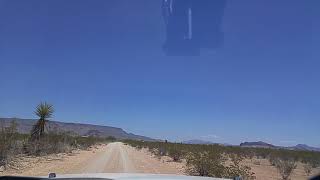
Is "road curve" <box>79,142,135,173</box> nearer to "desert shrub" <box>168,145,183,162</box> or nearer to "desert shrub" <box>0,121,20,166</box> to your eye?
"desert shrub" <box>0,121,20,166</box>

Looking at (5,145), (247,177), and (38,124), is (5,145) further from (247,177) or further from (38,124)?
(247,177)

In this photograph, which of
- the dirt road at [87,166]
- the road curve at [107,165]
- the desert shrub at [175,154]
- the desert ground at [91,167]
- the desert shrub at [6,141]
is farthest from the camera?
the desert shrub at [175,154]

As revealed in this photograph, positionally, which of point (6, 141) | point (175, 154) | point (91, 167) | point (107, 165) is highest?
point (175, 154)

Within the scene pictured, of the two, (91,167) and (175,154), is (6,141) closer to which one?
(91,167)

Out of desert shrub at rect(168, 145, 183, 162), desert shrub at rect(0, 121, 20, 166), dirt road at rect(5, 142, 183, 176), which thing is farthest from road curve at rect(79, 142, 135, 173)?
desert shrub at rect(168, 145, 183, 162)

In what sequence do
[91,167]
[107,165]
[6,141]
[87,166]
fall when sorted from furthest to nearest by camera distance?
[107,165]
[6,141]
[87,166]
[91,167]

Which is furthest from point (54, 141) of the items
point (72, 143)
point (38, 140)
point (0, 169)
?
point (0, 169)

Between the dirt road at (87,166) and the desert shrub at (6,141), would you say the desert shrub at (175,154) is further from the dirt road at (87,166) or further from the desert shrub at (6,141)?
the desert shrub at (6,141)

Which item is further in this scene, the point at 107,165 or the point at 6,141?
the point at 107,165

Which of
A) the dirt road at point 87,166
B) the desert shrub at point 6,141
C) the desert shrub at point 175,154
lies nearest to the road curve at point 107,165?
the dirt road at point 87,166

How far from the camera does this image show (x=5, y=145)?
27953 mm

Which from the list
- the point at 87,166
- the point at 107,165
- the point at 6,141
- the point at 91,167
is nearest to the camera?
the point at 91,167

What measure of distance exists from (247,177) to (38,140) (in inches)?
802

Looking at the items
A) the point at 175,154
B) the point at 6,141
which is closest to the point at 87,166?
the point at 6,141
